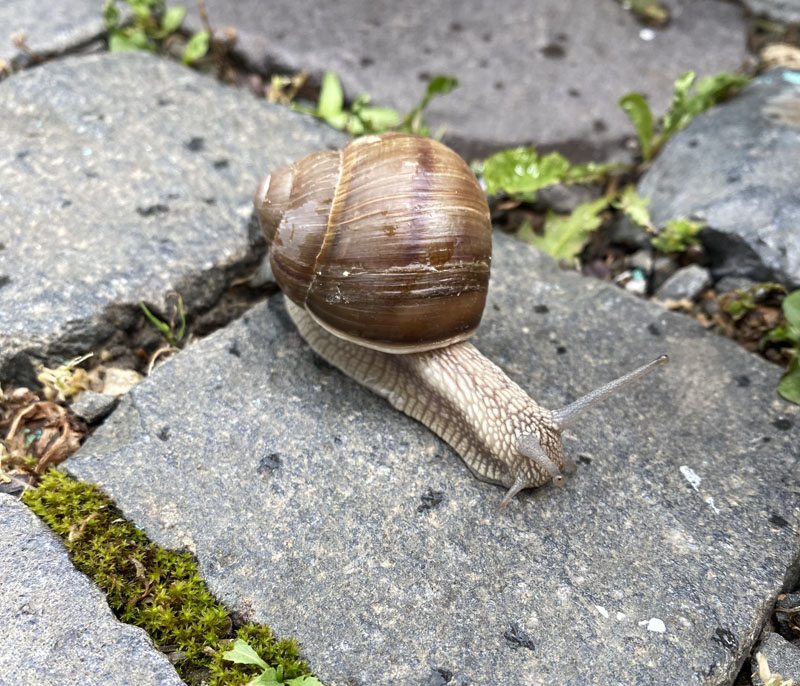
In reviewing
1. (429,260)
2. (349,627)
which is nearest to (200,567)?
(349,627)

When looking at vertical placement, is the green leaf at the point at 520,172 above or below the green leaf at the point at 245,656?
above

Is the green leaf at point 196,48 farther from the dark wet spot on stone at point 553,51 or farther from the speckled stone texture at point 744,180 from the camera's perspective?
the speckled stone texture at point 744,180

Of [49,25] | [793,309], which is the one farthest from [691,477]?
[49,25]

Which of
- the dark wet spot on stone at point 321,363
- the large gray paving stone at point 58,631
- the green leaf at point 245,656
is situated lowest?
the large gray paving stone at point 58,631

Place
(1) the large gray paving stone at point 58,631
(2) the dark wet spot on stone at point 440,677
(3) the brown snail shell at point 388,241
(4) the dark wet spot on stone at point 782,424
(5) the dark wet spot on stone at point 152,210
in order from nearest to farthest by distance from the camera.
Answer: (1) the large gray paving stone at point 58,631
(2) the dark wet spot on stone at point 440,677
(3) the brown snail shell at point 388,241
(4) the dark wet spot on stone at point 782,424
(5) the dark wet spot on stone at point 152,210

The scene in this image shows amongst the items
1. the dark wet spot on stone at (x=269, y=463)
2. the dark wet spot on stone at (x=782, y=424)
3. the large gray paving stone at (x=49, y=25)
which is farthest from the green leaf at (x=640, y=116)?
the large gray paving stone at (x=49, y=25)

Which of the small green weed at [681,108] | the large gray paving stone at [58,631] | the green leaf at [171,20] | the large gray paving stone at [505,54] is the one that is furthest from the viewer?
the green leaf at [171,20]

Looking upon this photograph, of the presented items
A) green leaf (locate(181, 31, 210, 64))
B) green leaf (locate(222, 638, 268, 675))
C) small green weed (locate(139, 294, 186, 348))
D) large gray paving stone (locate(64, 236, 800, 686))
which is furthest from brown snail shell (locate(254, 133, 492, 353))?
green leaf (locate(181, 31, 210, 64))
